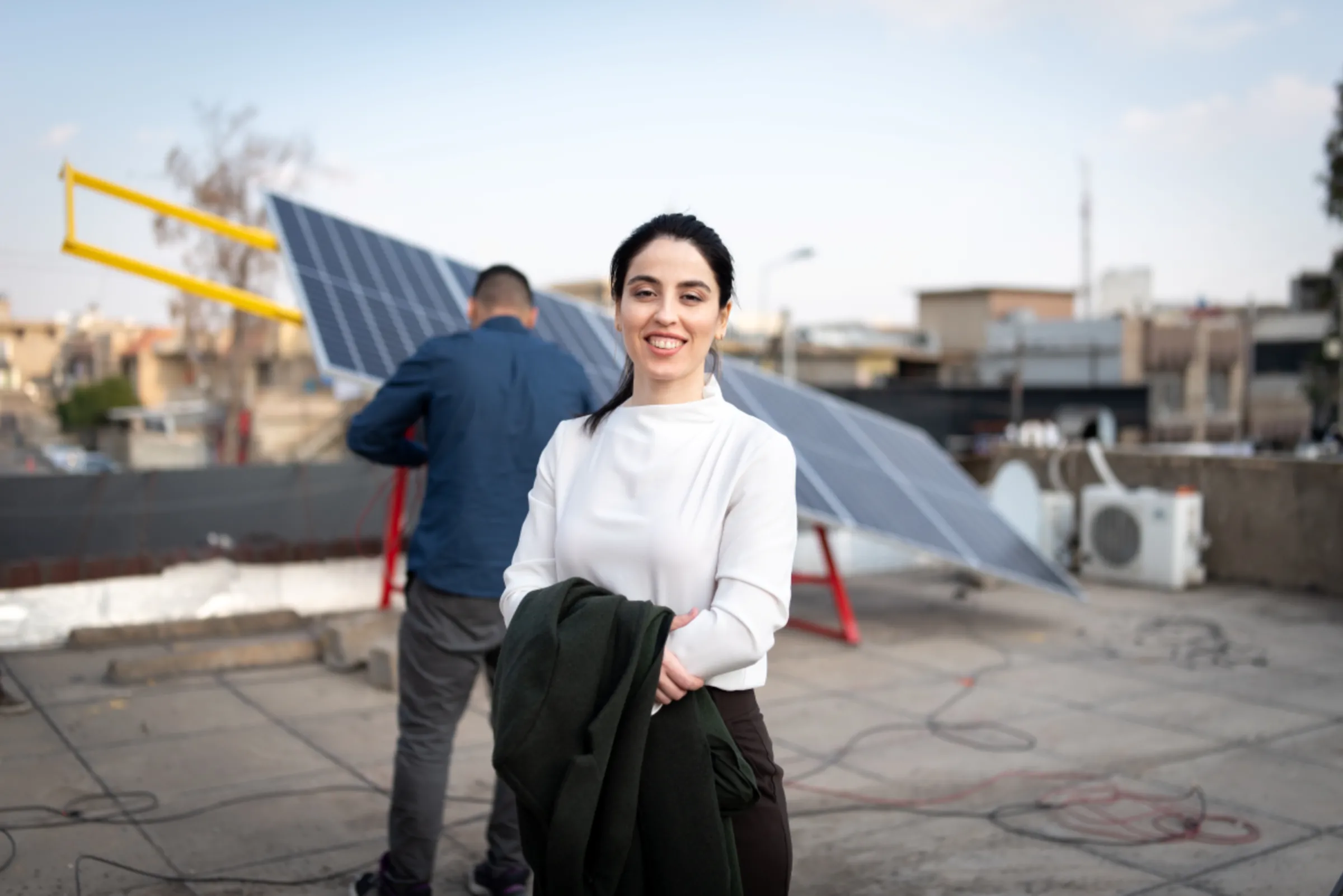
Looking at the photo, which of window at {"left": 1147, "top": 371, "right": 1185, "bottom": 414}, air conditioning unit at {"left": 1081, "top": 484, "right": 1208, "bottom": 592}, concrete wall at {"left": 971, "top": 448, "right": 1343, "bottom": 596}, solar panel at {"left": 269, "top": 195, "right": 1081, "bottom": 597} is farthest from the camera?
window at {"left": 1147, "top": 371, "right": 1185, "bottom": 414}

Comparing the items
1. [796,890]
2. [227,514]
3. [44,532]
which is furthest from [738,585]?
[227,514]

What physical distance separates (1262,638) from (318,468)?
1167 centimetres

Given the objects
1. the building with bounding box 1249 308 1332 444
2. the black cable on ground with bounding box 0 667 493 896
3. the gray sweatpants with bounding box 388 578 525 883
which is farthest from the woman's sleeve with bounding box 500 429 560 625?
the building with bounding box 1249 308 1332 444

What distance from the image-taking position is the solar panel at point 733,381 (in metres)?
7.27

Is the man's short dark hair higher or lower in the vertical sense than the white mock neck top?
higher

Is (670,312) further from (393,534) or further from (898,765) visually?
(393,534)

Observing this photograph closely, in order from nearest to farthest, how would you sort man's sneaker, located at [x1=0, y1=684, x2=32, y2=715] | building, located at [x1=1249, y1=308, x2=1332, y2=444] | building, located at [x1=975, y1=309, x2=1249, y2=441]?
man's sneaker, located at [x1=0, y1=684, x2=32, y2=715], building, located at [x1=975, y1=309, x2=1249, y2=441], building, located at [x1=1249, y1=308, x2=1332, y2=444]

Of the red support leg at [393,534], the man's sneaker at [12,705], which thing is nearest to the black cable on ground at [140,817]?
the man's sneaker at [12,705]

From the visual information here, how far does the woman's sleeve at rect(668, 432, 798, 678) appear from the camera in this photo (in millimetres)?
1973

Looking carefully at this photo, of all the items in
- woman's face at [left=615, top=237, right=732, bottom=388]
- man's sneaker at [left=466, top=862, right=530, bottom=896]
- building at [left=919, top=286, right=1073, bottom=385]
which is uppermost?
building at [left=919, top=286, right=1073, bottom=385]

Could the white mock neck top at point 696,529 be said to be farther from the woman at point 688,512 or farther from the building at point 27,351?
the building at point 27,351

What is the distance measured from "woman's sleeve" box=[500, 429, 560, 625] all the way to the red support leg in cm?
504

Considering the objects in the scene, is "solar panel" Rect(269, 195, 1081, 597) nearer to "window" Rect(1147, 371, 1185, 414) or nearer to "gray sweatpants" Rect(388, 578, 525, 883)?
"gray sweatpants" Rect(388, 578, 525, 883)

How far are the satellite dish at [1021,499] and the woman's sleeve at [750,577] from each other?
932cm
